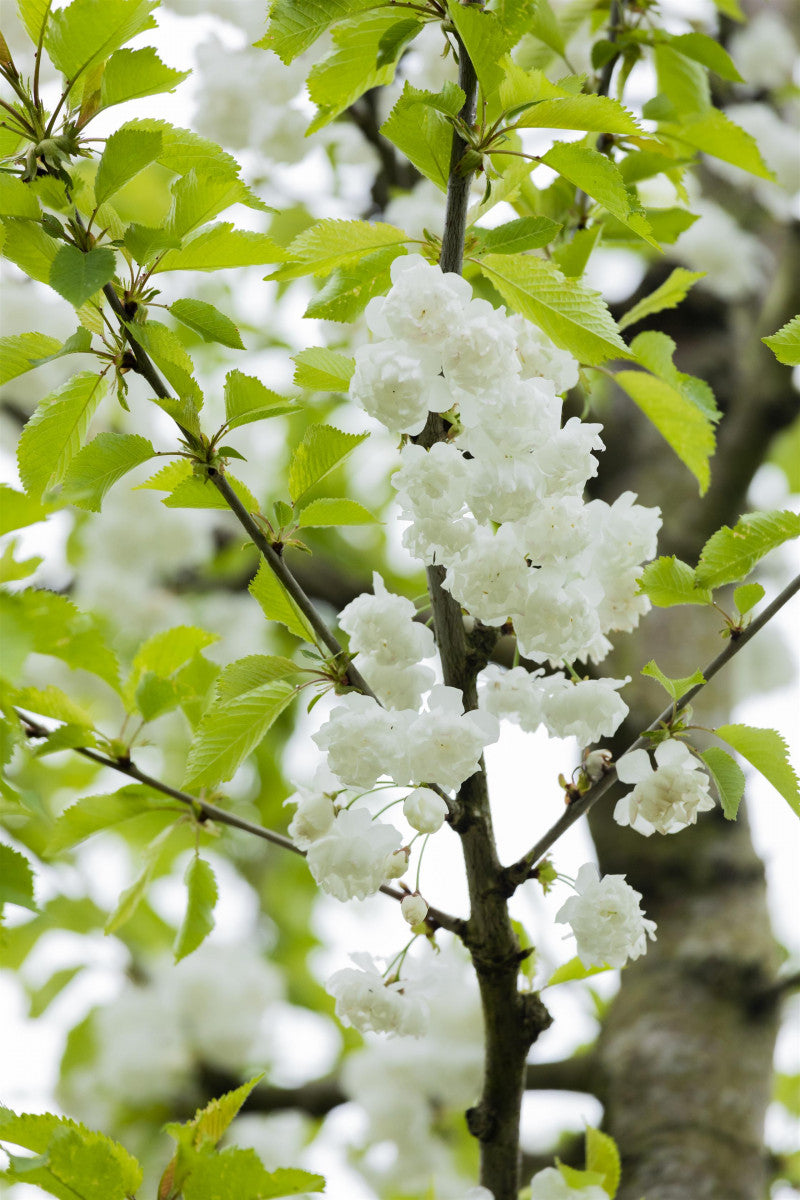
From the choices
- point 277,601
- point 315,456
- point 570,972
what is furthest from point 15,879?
point 570,972

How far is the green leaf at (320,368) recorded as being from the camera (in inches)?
30.7

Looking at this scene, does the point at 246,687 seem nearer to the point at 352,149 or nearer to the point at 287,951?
the point at 352,149

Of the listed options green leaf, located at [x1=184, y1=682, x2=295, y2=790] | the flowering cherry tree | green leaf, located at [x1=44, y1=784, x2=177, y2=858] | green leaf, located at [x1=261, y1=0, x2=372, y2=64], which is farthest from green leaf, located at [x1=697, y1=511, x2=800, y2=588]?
green leaf, located at [x1=44, y1=784, x2=177, y2=858]

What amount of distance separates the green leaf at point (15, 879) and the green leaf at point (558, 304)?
0.54 m

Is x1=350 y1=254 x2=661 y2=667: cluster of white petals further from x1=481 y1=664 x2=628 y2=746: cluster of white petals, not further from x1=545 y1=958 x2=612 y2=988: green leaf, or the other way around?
x1=545 y1=958 x2=612 y2=988: green leaf

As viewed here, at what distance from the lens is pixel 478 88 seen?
69 cm

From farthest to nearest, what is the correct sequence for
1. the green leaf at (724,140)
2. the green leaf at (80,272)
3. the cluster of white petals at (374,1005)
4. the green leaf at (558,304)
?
the green leaf at (724,140), the cluster of white petals at (374,1005), the green leaf at (558,304), the green leaf at (80,272)

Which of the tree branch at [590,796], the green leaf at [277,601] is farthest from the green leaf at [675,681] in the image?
the green leaf at [277,601]

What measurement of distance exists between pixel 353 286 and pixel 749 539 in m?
0.34

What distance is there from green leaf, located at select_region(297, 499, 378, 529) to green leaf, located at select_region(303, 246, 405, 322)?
13 cm

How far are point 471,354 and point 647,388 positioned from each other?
1.24 ft

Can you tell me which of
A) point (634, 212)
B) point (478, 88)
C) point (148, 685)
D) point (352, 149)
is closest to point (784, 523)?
point (634, 212)

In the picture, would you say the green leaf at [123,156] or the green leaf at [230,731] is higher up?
the green leaf at [123,156]

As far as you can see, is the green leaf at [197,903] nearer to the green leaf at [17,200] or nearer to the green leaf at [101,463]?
the green leaf at [101,463]
